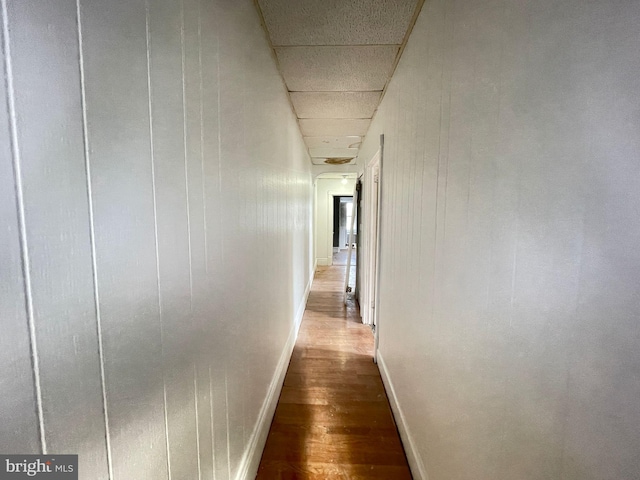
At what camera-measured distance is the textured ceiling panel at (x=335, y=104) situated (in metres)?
2.38

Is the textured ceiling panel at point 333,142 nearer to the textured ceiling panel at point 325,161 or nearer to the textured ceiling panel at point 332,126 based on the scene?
the textured ceiling panel at point 332,126

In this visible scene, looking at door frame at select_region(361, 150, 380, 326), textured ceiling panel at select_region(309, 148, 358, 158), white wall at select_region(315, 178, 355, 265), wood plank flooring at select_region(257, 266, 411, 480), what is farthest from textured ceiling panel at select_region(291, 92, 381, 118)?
white wall at select_region(315, 178, 355, 265)

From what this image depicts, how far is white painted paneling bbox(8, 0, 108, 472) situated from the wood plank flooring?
4.46ft

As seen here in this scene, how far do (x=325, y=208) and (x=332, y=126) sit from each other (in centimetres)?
416

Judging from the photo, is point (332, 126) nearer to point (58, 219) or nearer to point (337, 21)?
point (337, 21)

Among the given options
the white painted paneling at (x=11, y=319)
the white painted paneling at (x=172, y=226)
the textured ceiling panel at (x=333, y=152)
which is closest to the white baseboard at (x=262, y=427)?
the white painted paneling at (x=172, y=226)

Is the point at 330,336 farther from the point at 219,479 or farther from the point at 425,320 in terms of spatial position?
the point at 219,479

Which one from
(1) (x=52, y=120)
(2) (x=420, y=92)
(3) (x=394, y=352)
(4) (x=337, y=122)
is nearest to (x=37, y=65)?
(1) (x=52, y=120)

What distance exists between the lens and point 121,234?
513mm

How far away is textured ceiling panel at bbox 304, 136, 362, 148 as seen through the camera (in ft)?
12.1

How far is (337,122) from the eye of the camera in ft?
10.1

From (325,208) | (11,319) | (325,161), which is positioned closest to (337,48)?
(11,319)

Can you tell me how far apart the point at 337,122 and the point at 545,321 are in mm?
2955
